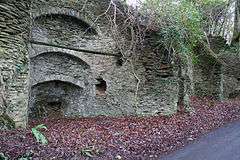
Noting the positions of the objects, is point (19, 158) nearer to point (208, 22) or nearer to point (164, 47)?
point (164, 47)

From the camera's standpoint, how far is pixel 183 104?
477 inches

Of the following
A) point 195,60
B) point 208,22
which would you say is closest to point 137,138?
point 195,60

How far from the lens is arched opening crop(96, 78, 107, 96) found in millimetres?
10953

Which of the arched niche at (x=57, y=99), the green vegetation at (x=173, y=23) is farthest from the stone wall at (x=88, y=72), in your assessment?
the green vegetation at (x=173, y=23)

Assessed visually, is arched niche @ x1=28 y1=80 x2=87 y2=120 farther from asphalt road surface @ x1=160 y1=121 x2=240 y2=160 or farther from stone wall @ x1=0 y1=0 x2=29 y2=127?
asphalt road surface @ x1=160 y1=121 x2=240 y2=160

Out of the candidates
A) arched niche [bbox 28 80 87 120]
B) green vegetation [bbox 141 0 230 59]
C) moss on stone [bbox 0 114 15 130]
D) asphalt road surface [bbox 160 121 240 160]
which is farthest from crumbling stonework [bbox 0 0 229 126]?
asphalt road surface [bbox 160 121 240 160]

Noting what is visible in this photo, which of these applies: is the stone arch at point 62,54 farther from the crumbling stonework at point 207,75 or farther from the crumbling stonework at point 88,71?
the crumbling stonework at point 207,75

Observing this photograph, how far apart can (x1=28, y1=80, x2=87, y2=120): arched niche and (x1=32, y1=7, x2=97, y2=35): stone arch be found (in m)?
2.00

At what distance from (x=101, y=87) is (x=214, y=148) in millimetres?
4679

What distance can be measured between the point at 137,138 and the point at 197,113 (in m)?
4.01

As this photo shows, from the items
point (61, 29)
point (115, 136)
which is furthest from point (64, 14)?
point (115, 136)

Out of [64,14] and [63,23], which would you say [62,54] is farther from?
[64,14]

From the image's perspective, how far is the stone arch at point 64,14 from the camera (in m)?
9.63

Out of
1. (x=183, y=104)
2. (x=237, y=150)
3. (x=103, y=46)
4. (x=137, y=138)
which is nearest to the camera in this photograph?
(x=237, y=150)
